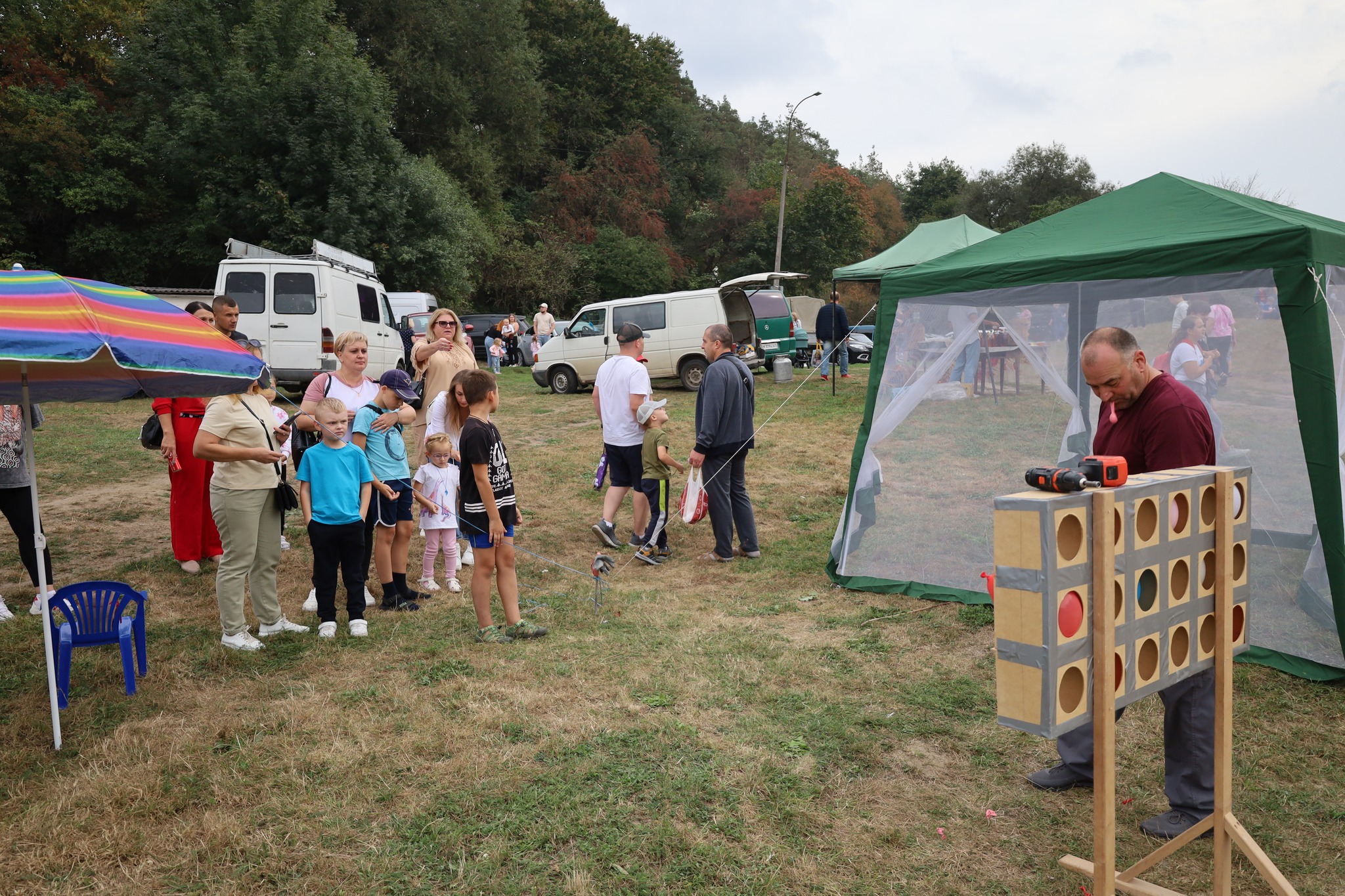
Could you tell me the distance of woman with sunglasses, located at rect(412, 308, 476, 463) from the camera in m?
5.87

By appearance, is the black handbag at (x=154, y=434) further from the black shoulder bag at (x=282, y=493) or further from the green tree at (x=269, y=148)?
the green tree at (x=269, y=148)

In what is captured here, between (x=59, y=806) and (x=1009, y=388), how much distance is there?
5110 millimetres

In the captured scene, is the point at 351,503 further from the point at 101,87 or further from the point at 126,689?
the point at 101,87

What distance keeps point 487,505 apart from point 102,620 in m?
1.92

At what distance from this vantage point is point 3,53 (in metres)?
22.5

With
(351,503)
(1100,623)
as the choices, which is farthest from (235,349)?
(1100,623)

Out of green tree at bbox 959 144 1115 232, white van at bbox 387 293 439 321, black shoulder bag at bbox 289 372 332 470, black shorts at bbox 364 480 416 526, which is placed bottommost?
black shorts at bbox 364 480 416 526

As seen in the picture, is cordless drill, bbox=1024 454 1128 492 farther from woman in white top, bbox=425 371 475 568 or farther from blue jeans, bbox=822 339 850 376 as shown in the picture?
blue jeans, bbox=822 339 850 376

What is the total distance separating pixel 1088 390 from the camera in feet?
16.8

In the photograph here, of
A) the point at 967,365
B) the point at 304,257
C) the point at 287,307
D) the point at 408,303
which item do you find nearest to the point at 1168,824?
the point at 967,365

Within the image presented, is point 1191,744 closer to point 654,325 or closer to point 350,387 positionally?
point 350,387

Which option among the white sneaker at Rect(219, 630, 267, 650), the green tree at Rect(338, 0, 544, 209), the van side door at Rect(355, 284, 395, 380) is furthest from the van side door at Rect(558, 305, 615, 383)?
the green tree at Rect(338, 0, 544, 209)

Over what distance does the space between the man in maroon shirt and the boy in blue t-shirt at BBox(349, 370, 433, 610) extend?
3813mm

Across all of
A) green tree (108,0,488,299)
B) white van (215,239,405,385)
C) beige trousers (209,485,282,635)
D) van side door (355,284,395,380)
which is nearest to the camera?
beige trousers (209,485,282,635)
